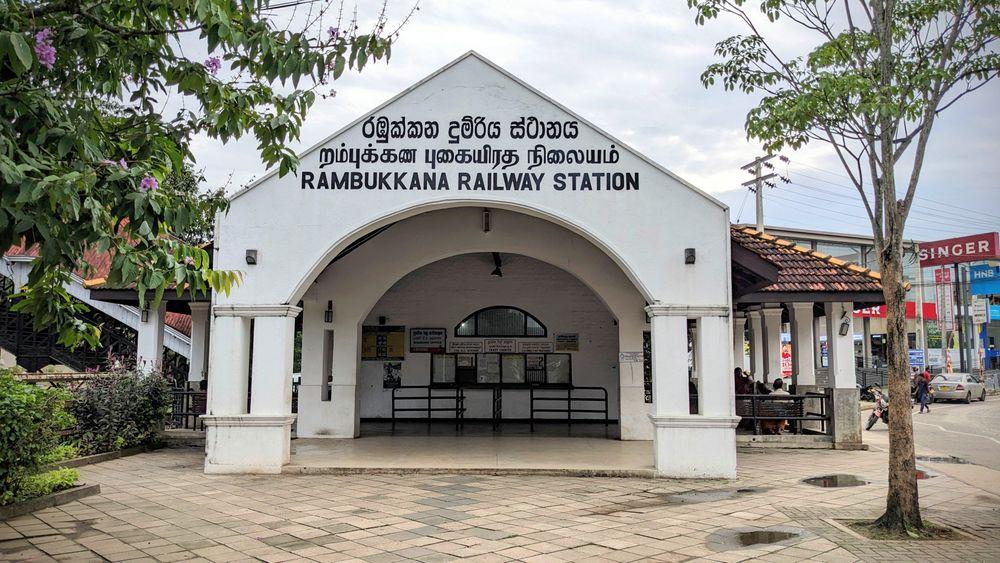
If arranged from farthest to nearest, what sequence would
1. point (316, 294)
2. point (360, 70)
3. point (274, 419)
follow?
point (316, 294), point (274, 419), point (360, 70)

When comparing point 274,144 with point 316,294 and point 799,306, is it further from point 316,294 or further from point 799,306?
point 799,306

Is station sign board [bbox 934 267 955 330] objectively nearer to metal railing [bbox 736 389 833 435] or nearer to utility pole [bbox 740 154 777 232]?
utility pole [bbox 740 154 777 232]

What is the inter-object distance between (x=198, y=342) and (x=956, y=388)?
27.7m

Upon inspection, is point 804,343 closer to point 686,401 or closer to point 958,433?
point 958,433

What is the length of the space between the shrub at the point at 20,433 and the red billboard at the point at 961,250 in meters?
40.3

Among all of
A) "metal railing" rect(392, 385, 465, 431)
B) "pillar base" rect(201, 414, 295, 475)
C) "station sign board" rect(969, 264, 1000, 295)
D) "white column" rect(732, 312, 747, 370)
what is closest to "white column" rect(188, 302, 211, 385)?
"metal railing" rect(392, 385, 465, 431)

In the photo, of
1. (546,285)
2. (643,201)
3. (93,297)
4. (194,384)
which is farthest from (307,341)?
(643,201)

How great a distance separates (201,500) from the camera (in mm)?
8062

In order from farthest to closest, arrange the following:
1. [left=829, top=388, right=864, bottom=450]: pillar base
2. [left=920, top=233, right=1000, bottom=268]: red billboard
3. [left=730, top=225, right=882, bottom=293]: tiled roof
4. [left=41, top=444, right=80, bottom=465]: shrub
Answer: [left=920, top=233, right=1000, bottom=268]: red billboard
[left=829, top=388, right=864, bottom=450]: pillar base
[left=730, top=225, right=882, bottom=293]: tiled roof
[left=41, top=444, right=80, bottom=465]: shrub

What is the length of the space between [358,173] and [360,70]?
475 cm

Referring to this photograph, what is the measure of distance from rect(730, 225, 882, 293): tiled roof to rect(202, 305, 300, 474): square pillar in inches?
277

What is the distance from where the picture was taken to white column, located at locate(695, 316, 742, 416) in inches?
383

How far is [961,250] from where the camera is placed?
37.7 m

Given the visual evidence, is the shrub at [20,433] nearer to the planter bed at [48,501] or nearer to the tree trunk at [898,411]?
the planter bed at [48,501]
